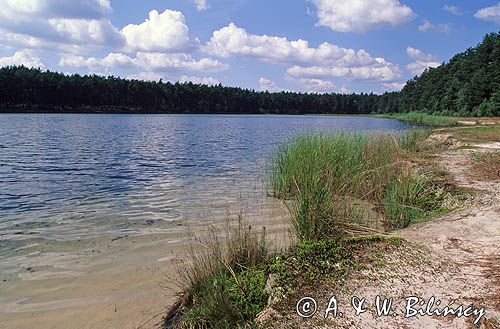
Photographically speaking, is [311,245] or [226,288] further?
[311,245]

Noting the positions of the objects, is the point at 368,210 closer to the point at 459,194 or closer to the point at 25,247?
the point at 459,194

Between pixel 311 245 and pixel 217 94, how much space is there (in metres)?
130

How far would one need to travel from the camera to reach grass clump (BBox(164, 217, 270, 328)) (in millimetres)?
3336

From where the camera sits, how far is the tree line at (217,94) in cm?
5499

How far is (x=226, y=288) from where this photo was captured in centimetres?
355

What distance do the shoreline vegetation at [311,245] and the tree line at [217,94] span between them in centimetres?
4601

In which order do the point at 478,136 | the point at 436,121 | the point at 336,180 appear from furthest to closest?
the point at 436,121 → the point at 478,136 → the point at 336,180

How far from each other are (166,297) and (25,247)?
9.97 feet

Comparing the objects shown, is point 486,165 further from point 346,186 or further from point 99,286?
point 99,286

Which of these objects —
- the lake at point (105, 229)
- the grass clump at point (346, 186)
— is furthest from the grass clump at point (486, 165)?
the lake at point (105, 229)

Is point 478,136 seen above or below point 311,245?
above

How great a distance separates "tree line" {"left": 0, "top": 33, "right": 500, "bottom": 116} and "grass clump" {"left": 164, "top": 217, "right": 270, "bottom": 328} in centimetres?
5050

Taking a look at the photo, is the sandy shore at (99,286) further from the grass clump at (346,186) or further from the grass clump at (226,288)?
the grass clump at (346,186)

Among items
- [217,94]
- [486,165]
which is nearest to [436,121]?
[486,165]
